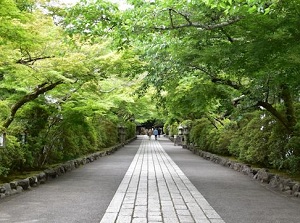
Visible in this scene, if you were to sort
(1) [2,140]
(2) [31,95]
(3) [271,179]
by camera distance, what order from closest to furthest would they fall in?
(1) [2,140], (3) [271,179], (2) [31,95]

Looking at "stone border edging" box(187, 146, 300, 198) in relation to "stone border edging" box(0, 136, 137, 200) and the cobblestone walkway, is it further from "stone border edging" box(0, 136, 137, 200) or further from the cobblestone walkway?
"stone border edging" box(0, 136, 137, 200)

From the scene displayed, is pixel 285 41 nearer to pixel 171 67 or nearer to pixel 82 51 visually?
pixel 171 67

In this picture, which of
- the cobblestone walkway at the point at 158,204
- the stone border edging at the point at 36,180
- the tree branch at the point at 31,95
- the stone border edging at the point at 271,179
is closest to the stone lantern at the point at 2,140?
the stone border edging at the point at 36,180

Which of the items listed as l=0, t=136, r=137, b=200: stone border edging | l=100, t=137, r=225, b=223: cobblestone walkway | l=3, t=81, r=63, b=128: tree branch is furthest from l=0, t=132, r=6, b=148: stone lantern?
l=100, t=137, r=225, b=223: cobblestone walkway

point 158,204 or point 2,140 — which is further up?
point 2,140

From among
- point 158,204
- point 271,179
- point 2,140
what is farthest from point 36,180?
point 271,179

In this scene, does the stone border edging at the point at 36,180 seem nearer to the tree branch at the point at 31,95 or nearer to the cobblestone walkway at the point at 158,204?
the tree branch at the point at 31,95

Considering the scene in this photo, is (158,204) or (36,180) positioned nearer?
(158,204)

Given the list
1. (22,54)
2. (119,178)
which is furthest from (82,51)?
(119,178)

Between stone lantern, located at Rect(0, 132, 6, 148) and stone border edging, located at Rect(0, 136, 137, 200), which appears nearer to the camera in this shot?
stone border edging, located at Rect(0, 136, 137, 200)

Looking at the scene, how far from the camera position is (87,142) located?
60.3 feet

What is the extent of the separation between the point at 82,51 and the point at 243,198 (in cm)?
595

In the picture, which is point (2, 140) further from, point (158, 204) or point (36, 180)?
point (158, 204)

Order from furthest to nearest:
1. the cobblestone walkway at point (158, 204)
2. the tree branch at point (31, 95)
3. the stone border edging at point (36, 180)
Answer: the tree branch at point (31, 95), the stone border edging at point (36, 180), the cobblestone walkway at point (158, 204)
